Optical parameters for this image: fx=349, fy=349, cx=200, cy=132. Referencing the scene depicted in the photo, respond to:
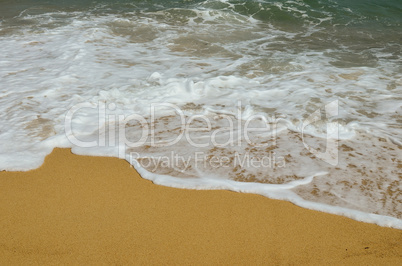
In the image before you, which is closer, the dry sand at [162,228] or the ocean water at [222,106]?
the dry sand at [162,228]

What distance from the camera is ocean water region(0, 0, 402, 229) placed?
277cm

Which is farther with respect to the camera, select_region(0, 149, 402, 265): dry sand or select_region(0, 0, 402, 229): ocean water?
select_region(0, 0, 402, 229): ocean water

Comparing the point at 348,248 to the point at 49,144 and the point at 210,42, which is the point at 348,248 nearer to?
the point at 49,144

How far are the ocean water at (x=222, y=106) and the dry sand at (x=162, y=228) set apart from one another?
0.53 ft

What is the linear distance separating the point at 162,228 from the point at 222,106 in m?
2.09

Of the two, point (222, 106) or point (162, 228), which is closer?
point (162, 228)

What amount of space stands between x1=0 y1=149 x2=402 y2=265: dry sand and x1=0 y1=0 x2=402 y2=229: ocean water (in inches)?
6.3

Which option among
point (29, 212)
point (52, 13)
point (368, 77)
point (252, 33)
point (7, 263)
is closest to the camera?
point (7, 263)

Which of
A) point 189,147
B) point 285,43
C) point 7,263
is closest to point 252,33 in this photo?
point 285,43

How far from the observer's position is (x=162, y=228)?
7.30ft

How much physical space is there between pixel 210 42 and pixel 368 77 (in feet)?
10.3

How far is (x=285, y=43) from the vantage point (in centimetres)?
705

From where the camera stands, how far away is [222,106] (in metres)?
4.04

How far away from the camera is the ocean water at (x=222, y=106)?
2.77 m
